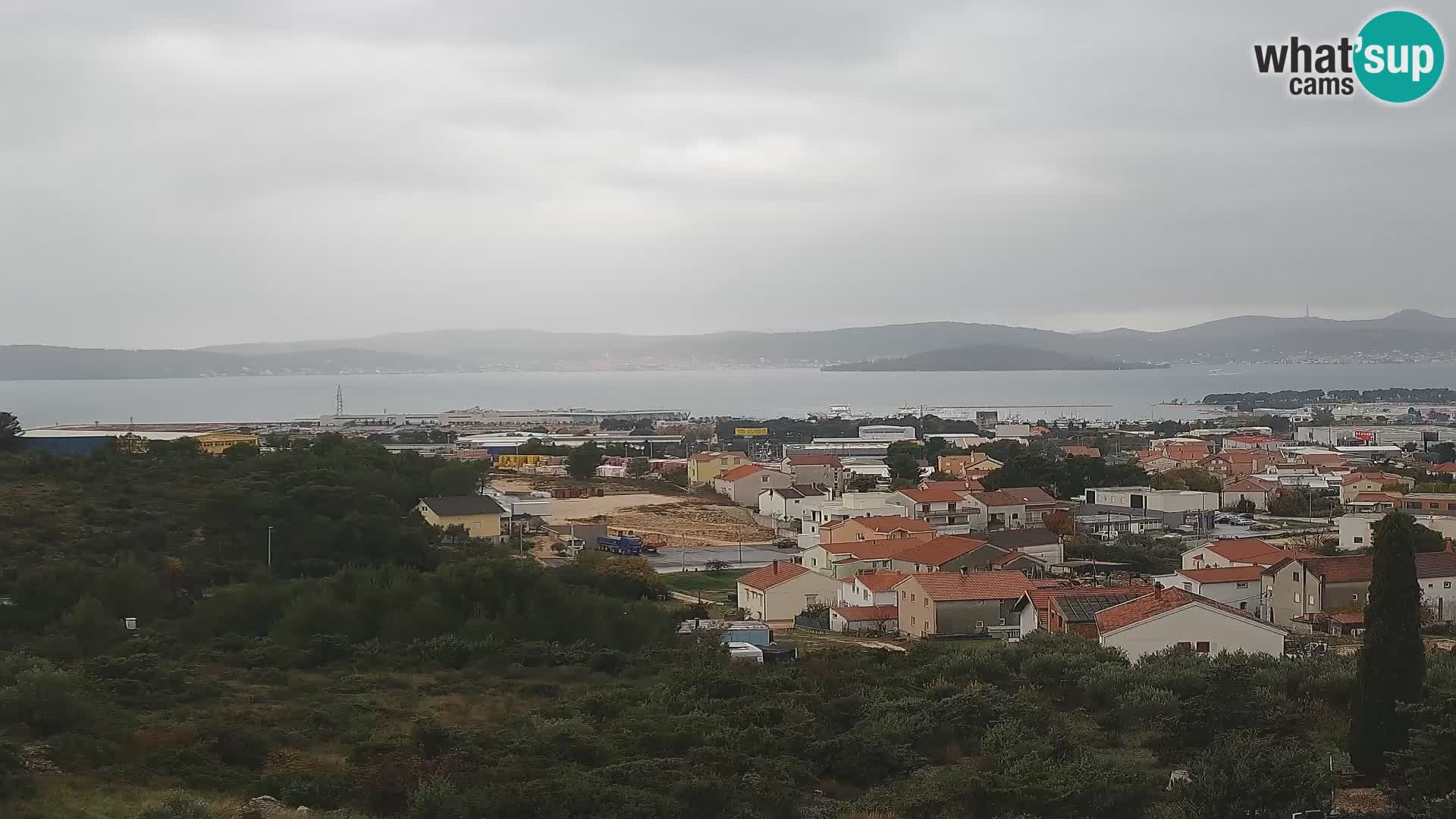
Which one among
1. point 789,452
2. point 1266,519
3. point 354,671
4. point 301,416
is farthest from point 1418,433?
A: point 301,416

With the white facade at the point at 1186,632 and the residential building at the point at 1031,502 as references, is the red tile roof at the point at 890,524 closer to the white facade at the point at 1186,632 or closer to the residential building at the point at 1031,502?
the residential building at the point at 1031,502

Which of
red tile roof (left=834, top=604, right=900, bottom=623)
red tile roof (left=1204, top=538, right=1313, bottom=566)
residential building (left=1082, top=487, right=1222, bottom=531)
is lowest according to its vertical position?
red tile roof (left=834, top=604, right=900, bottom=623)

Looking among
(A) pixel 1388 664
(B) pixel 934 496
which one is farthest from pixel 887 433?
(A) pixel 1388 664


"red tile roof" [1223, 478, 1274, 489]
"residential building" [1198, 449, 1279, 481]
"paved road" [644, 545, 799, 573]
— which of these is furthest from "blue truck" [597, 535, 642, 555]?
"residential building" [1198, 449, 1279, 481]

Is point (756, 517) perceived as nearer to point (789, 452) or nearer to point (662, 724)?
point (789, 452)

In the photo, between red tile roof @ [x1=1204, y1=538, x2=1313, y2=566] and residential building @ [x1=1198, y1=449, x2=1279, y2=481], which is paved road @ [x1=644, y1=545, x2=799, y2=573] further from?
residential building @ [x1=1198, y1=449, x2=1279, y2=481]

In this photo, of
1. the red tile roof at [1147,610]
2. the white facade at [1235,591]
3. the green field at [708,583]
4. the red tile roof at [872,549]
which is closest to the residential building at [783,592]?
the green field at [708,583]

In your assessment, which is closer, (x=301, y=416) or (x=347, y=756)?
(x=347, y=756)
